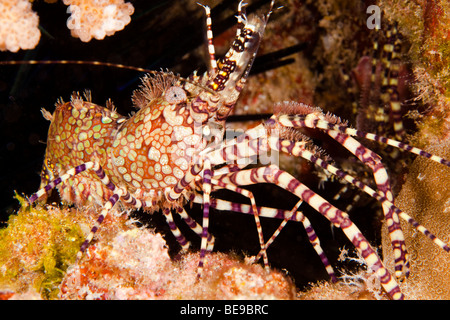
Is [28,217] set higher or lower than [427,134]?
lower

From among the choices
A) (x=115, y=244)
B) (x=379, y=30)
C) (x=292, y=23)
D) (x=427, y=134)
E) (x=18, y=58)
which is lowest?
(x=115, y=244)

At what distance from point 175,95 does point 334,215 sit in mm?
1751

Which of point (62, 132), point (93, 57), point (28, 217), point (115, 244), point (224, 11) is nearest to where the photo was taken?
point (115, 244)

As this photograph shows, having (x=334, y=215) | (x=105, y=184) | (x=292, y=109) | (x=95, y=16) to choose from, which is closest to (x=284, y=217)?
(x=334, y=215)

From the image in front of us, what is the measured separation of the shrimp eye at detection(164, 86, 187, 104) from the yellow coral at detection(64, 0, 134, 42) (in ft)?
2.45

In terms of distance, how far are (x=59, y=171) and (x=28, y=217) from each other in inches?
52.5

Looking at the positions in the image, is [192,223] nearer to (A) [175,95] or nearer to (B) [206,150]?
(B) [206,150]

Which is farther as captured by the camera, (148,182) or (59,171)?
(59,171)

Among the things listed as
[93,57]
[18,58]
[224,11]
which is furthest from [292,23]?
[18,58]

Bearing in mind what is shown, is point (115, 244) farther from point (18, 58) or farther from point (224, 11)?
point (224, 11)

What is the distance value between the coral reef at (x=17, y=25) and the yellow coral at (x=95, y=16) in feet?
1.00

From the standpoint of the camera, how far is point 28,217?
102 inches

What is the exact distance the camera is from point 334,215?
2.36 metres

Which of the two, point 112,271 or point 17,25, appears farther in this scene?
point 17,25
